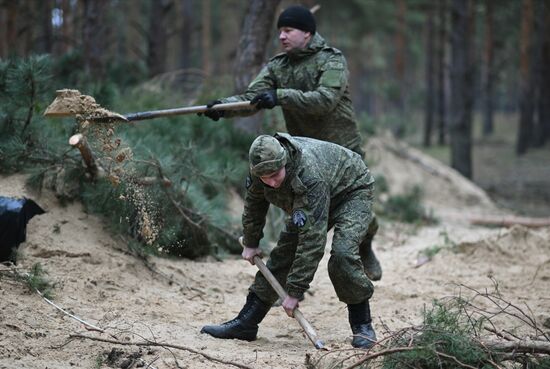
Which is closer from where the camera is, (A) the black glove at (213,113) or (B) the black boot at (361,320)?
(B) the black boot at (361,320)

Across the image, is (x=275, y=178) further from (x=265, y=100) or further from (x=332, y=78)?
(x=332, y=78)

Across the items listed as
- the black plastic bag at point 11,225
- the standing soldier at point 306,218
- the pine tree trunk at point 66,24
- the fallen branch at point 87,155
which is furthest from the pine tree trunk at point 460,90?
the black plastic bag at point 11,225

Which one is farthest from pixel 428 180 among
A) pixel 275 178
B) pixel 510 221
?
pixel 275 178

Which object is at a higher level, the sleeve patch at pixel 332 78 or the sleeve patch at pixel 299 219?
the sleeve patch at pixel 332 78

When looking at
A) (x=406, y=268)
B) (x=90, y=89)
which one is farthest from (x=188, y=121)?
(x=406, y=268)

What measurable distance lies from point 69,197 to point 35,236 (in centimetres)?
66

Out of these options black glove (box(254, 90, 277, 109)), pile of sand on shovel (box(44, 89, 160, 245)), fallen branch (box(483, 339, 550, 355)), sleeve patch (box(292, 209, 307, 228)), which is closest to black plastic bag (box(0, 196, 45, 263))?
pile of sand on shovel (box(44, 89, 160, 245))

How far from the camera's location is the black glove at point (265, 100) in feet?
17.5

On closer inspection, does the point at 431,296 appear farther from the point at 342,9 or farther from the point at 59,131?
the point at 342,9

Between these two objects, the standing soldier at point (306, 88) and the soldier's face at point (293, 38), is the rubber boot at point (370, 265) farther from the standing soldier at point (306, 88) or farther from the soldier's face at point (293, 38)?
the soldier's face at point (293, 38)

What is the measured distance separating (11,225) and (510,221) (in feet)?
25.8

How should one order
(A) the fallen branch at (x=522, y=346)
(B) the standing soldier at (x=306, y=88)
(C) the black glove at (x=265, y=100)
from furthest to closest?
(B) the standing soldier at (x=306, y=88), (C) the black glove at (x=265, y=100), (A) the fallen branch at (x=522, y=346)

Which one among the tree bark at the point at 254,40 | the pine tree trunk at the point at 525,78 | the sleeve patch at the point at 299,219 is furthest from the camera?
the pine tree trunk at the point at 525,78

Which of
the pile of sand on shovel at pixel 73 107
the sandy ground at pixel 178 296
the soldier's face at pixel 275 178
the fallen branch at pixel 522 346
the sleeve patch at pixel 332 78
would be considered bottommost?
the sandy ground at pixel 178 296
